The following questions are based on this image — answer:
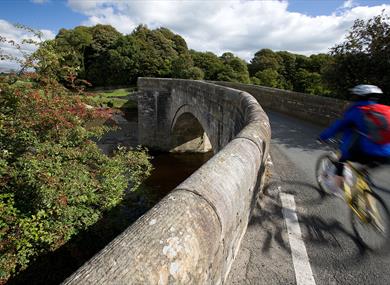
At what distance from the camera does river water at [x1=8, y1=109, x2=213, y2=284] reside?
5.91 m

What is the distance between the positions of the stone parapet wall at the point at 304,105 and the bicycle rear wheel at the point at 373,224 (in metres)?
6.62

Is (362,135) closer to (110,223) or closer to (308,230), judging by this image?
(308,230)

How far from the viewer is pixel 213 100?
988 centimetres

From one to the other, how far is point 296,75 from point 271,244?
40011 mm

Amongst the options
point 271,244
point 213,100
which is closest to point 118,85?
point 213,100

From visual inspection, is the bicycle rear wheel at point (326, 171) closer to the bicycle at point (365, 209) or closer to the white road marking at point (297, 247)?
the bicycle at point (365, 209)

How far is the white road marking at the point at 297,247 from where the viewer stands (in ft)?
7.90

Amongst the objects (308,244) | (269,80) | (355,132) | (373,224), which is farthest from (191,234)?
(269,80)

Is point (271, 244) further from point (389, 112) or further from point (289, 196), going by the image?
point (389, 112)

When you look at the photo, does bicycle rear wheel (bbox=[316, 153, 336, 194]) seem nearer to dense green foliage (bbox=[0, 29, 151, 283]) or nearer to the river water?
dense green foliage (bbox=[0, 29, 151, 283])

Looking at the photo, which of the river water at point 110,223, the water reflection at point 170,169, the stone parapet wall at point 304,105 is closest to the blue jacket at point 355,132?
the river water at point 110,223

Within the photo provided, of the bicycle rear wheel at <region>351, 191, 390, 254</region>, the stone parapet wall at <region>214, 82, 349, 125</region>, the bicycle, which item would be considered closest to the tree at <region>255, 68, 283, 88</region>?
the stone parapet wall at <region>214, 82, 349, 125</region>

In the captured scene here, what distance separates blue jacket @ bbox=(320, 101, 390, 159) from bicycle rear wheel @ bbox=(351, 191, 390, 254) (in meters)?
0.48

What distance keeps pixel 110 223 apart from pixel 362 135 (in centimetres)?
609
